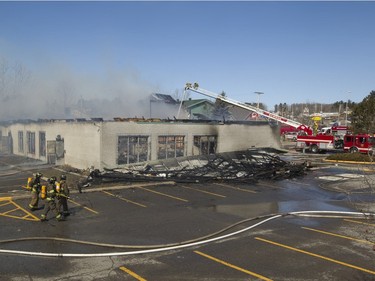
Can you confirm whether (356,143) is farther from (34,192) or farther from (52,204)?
(52,204)

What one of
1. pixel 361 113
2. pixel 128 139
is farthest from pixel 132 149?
pixel 361 113

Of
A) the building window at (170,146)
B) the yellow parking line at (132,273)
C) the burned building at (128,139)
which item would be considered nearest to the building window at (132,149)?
the burned building at (128,139)

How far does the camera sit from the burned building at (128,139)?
2273cm

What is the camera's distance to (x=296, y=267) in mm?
8078

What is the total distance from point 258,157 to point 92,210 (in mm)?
13922

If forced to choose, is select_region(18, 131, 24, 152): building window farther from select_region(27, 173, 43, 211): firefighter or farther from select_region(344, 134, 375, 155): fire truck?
select_region(344, 134, 375, 155): fire truck

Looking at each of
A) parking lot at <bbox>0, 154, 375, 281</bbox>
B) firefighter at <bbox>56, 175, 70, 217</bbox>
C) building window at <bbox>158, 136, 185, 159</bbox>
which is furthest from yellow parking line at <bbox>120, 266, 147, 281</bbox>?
building window at <bbox>158, 136, 185, 159</bbox>

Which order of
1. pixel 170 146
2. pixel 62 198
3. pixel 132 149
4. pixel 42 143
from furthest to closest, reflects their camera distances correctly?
1. pixel 42 143
2. pixel 170 146
3. pixel 132 149
4. pixel 62 198

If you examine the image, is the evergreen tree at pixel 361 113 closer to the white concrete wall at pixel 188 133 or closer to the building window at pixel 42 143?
the white concrete wall at pixel 188 133

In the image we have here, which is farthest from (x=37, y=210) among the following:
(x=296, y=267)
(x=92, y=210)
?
(x=296, y=267)

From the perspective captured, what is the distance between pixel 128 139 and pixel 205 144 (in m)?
6.98

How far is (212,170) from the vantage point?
21.7 metres

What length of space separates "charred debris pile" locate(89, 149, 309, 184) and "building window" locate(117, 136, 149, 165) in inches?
37.0

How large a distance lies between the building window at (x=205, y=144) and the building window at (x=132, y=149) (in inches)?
184
